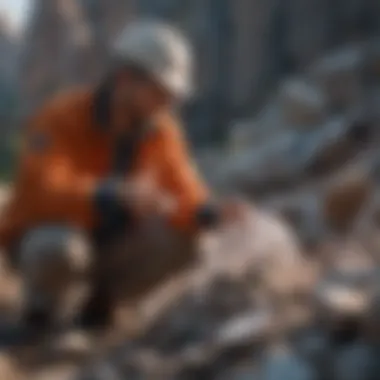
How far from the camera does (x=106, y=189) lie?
201 cm

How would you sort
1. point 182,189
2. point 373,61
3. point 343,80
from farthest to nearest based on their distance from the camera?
1. point 373,61
2. point 343,80
3. point 182,189

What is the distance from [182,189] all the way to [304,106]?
4.43 metres

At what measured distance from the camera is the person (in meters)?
2.03

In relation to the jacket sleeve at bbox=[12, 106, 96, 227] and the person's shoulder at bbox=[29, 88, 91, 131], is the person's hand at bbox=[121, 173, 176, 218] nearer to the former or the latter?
the jacket sleeve at bbox=[12, 106, 96, 227]

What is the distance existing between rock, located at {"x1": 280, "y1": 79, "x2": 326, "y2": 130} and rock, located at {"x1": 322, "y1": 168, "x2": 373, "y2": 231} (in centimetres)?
233

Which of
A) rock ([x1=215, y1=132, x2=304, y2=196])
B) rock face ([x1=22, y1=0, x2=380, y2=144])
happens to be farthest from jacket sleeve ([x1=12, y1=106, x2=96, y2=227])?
rock face ([x1=22, y1=0, x2=380, y2=144])

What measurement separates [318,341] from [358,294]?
23cm

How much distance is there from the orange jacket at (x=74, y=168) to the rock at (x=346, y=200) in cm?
128

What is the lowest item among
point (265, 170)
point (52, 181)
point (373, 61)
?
point (52, 181)

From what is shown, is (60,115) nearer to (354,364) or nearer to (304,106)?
(354,364)

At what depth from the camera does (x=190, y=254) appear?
2193mm

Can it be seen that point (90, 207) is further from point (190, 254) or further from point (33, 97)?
point (33, 97)

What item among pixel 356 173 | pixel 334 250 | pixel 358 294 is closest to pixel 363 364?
pixel 358 294

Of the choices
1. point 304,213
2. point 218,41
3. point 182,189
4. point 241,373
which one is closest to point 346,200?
point 304,213
